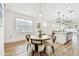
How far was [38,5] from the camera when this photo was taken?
1772 millimetres

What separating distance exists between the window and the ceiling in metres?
0.14

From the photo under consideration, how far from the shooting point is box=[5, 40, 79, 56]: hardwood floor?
173 centimetres

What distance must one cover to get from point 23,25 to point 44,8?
1.53ft

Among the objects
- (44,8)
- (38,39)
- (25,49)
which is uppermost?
(44,8)

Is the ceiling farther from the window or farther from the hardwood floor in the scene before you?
the hardwood floor

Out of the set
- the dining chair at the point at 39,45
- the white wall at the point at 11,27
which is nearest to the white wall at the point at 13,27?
the white wall at the point at 11,27

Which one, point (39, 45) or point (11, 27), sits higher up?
point (11, 27)

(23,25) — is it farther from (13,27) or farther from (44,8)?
(44,8)

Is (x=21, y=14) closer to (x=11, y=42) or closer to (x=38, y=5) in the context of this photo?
(x=38, y=5)

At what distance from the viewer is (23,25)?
1.78m

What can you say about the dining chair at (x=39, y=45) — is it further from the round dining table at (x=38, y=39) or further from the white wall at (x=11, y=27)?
the white wall at (x=11, y=27)

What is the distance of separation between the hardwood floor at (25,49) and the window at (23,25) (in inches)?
8.2

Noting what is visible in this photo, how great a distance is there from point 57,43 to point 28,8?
2.57ft

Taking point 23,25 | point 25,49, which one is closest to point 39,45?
point 25,49
